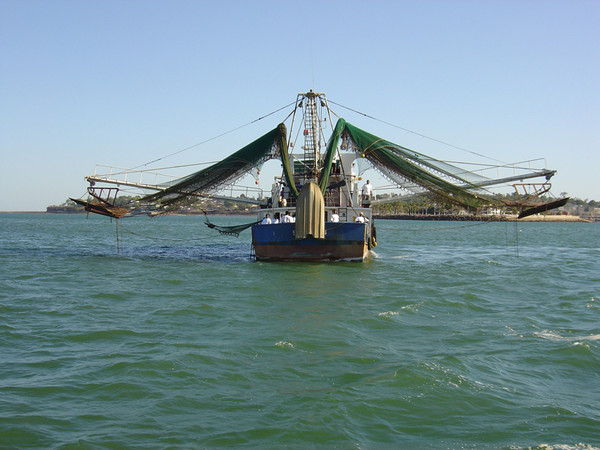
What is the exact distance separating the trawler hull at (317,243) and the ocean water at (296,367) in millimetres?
5665

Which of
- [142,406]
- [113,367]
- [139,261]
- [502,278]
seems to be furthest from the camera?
[139,261]

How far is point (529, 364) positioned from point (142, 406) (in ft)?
20.8

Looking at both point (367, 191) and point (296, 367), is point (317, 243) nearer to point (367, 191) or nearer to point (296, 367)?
point (367, 191)

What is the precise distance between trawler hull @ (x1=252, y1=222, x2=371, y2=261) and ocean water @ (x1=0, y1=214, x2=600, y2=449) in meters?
5.66

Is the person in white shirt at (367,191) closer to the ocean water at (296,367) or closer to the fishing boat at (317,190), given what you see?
the fishing boat at (317,190)

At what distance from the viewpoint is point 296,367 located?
857cm

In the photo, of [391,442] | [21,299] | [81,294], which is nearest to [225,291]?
[81,294]

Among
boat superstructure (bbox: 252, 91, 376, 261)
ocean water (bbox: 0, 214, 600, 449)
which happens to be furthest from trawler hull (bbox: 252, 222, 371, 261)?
ocean water (bbox: 0, 214, 600, 449)

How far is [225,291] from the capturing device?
16094mm

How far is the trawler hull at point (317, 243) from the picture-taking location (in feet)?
73.6

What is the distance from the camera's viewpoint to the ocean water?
21.1 ft

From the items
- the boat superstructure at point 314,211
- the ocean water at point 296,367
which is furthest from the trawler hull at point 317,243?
the ocean water at point 296,367

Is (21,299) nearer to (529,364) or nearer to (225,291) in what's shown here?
(225,291)

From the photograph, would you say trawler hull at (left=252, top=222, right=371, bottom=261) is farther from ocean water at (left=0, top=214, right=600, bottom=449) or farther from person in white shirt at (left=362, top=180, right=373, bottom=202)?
ocean water at (left=0, top=214, right=600, bottom=449)
